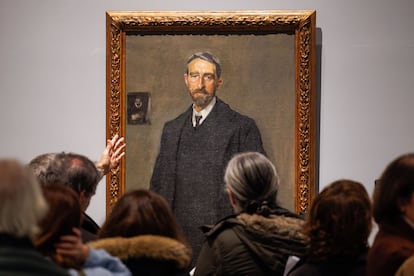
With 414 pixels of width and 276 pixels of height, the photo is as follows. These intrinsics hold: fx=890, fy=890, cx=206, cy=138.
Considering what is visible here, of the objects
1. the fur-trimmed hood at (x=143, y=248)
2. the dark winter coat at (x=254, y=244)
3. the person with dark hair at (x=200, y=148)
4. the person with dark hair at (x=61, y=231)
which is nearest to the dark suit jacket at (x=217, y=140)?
the person with dark hair at (x=200, y=148)

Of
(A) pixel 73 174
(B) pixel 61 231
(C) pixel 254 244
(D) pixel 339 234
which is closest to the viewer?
(B) pixel 61 231

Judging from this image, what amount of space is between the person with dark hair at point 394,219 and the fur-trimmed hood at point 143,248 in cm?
79

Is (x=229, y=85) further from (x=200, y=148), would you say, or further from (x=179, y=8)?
(x=179, y=8)

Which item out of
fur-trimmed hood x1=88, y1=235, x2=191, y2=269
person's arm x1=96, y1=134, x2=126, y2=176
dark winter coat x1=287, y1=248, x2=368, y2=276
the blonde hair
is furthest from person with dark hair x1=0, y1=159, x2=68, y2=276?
person's arm x1=96, y1=134, x2=126, y2=176

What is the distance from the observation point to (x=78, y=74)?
5.98m

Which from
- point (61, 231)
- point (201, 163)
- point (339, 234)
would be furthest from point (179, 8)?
point (61, 231)

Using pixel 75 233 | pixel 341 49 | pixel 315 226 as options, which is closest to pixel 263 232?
pixel 315 226

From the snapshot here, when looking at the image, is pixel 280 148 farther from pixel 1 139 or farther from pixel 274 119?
pixel 1 139

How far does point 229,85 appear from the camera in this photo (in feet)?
19.1

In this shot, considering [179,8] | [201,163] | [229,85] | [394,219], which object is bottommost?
[394,219]

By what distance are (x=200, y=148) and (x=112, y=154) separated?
0.57m

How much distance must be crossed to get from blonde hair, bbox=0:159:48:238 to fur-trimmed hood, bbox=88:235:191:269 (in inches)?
31.7

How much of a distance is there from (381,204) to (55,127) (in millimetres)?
3028

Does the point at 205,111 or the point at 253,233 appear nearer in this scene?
the point at 253,233
